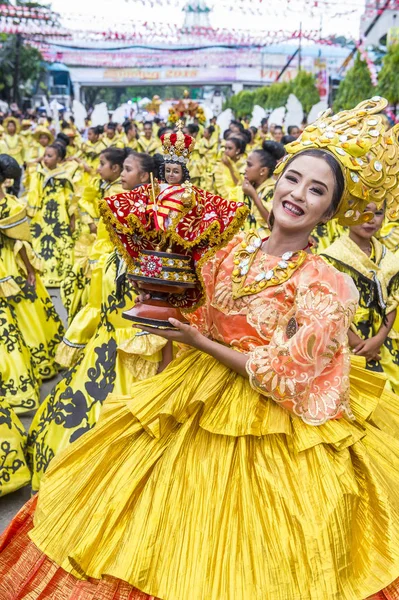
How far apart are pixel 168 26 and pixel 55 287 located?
1911 cm

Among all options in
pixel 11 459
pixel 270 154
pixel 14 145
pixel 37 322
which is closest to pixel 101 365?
pixel 11 459

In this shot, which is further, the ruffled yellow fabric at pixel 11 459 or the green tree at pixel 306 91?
the green tree at pixel 306 91

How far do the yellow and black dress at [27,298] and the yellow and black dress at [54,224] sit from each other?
2950mm

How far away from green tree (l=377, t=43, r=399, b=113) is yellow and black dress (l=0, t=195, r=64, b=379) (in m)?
9.50

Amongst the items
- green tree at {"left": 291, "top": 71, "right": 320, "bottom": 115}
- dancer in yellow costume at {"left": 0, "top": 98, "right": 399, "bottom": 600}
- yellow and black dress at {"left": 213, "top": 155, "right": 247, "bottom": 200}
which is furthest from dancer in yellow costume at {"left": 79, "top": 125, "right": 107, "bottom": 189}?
green tree at {"left": 291, "top": 71, "right": 320, "bottom": 115}

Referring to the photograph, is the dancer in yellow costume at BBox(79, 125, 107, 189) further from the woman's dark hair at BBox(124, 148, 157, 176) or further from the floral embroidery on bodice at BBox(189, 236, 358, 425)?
the floral embroidery on bodice at BBox(189, 236, 358, 425)

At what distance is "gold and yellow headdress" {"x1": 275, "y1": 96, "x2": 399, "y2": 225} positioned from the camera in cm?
250

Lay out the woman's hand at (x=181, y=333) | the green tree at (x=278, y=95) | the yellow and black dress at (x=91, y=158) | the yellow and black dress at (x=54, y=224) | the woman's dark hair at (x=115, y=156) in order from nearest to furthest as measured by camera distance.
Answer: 1. the woman's hand at (x=181, y=333)
2. the woman's dark hair at (x=115, y=156)
3. the yellow and black dress at (x=54, y=224)
4. the yellow and black dress at (x=91, y=158)
5. the green tree at (x=278, y=95)

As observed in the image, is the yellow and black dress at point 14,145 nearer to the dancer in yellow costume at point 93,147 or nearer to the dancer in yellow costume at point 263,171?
the dancer in yellow costume at point 93,147

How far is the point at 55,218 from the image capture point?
9.31 meters

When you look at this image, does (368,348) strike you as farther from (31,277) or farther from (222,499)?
(31,277)

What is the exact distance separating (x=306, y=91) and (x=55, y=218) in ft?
66.2

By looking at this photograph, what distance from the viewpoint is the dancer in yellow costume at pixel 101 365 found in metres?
3.82

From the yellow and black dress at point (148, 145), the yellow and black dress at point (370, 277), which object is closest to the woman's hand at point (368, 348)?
the yellow and black dress at point (370, 277)
